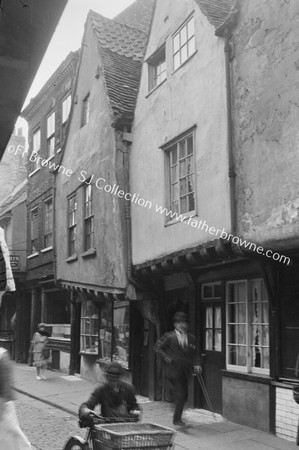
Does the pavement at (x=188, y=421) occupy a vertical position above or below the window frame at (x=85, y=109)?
below

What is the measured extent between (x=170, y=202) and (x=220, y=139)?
2.23m

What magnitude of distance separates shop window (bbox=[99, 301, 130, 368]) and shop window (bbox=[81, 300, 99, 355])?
1.74 feet

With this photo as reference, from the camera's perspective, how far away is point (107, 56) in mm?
14281

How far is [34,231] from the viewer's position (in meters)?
21.9

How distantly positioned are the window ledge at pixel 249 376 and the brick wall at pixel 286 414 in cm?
32

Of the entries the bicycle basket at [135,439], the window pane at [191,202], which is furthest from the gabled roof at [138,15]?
the bicycle basket at [135,439]

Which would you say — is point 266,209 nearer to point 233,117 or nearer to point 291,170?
point 291,170

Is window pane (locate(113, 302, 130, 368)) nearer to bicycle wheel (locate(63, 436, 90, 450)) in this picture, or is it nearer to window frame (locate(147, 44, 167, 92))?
window frame (locate(147, 44, 167, 92))

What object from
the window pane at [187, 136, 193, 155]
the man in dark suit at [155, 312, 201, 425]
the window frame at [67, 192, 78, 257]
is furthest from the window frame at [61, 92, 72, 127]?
the man in dark suit at [155, 312, 201, 425]

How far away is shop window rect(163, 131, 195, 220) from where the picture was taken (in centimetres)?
1034

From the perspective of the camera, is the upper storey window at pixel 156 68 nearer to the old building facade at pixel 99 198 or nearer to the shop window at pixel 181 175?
the old building facade at pixel 99 198

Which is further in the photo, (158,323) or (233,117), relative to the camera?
(158,323)

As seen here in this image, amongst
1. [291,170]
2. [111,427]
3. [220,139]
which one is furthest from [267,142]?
[111,427]

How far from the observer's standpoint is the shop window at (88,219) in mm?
14359
